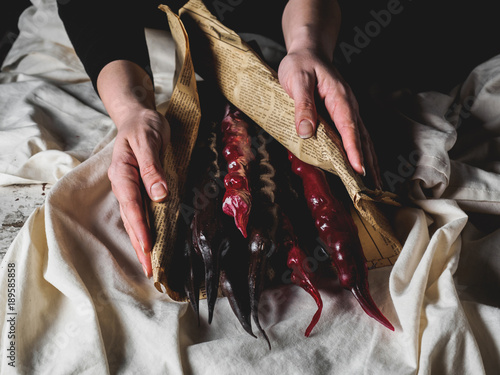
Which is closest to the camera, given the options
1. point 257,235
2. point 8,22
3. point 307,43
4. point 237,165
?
point 257,235

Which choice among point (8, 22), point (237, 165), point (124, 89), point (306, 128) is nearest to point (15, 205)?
point (124, 89)

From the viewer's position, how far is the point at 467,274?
77 centimetres

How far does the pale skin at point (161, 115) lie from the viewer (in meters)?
0.68

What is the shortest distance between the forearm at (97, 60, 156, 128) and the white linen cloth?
0.10 m

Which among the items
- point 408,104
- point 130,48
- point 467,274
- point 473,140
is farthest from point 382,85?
point 130,48

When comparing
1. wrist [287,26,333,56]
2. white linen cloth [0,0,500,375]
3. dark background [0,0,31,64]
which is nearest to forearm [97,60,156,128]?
white linen cloth [0,0,500,375]

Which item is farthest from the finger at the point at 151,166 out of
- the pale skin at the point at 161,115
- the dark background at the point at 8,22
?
the dark background at the point at 8,22

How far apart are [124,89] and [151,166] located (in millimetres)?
335

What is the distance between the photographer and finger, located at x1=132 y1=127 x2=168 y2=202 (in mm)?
673

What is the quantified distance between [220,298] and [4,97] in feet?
3.02

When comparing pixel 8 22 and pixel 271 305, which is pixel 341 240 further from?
pixel 8 22

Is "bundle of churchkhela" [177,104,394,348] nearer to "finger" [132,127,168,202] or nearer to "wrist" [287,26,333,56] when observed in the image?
"finger" [132,127,168,202]

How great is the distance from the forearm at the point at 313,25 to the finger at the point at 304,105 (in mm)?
124

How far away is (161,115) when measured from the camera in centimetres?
82
